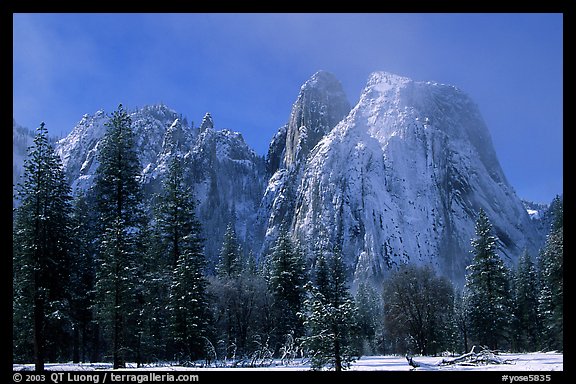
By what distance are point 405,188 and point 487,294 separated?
10053 cm

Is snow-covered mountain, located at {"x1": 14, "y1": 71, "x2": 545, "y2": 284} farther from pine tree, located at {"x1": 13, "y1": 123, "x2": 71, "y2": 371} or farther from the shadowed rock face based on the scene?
pine tree, located at {"x1": 13, "y1": 123, "x2": 71, "y2": 371}

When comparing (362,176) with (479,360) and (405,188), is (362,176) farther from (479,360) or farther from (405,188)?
(479,360)

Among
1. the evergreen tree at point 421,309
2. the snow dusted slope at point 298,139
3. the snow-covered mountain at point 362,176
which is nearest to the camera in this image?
the evergreen tree at point 421,309

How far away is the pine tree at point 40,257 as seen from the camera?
18531 mm

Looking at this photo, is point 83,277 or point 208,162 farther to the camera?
point 208,162

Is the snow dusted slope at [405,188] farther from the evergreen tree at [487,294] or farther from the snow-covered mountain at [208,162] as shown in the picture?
the evergreen tree at [487,294]

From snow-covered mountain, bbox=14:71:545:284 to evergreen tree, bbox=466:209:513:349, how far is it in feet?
226

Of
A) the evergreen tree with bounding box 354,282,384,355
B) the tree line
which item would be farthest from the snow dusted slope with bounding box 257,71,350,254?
the tree line

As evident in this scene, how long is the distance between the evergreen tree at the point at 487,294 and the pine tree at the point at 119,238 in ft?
77.1

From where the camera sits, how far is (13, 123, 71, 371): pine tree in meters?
18.5

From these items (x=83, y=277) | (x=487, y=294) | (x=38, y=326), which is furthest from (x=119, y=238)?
(x=487, y=294)

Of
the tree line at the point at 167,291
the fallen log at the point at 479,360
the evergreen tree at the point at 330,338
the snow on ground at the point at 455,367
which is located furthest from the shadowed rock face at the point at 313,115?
the fallen log at the point at 479,360

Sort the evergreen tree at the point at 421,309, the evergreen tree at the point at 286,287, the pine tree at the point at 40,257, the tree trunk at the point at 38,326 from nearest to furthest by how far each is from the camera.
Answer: the tree trunk at the point at 38,326
the pine tree at the point at 40,257
the evergreen tree at the point at 421,309
the evergreen tree at the point at 286,287

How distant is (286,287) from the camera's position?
34.6m
